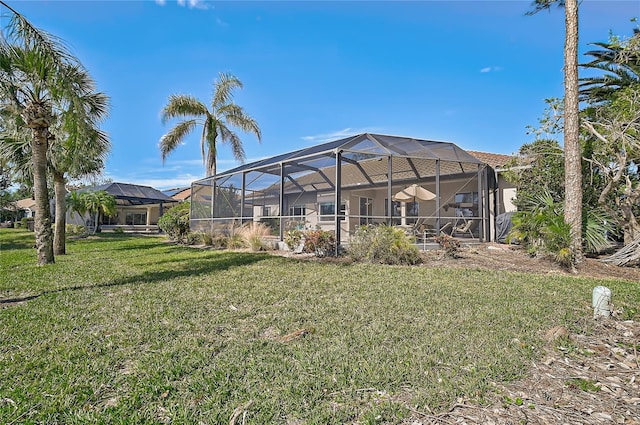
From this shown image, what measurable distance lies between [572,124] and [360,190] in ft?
33.9

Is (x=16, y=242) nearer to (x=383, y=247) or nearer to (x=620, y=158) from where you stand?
(x=383, y=247)

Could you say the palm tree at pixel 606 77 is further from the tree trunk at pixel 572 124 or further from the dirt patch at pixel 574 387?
the dirt patch at pixel 574 387

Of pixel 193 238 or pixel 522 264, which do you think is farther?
pixel 193 238

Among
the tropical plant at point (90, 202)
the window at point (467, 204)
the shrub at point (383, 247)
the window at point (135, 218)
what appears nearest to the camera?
the shrub at point (383, 247)

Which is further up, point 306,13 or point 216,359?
point 306,13

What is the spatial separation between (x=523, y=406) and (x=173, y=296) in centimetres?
486

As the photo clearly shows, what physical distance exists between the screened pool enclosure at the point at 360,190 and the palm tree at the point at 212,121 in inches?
83.9

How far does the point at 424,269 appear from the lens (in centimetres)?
783

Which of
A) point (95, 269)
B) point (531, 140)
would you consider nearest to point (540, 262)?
point (531, 140)

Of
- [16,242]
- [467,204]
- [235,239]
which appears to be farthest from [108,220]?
[467,204]

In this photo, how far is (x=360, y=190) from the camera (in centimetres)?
1827

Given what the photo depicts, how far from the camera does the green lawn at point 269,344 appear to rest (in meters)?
2.36

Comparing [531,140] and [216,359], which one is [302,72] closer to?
[531,140]

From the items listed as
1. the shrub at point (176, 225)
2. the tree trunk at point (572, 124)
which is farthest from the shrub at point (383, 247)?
the shrub at point (176, 225)
